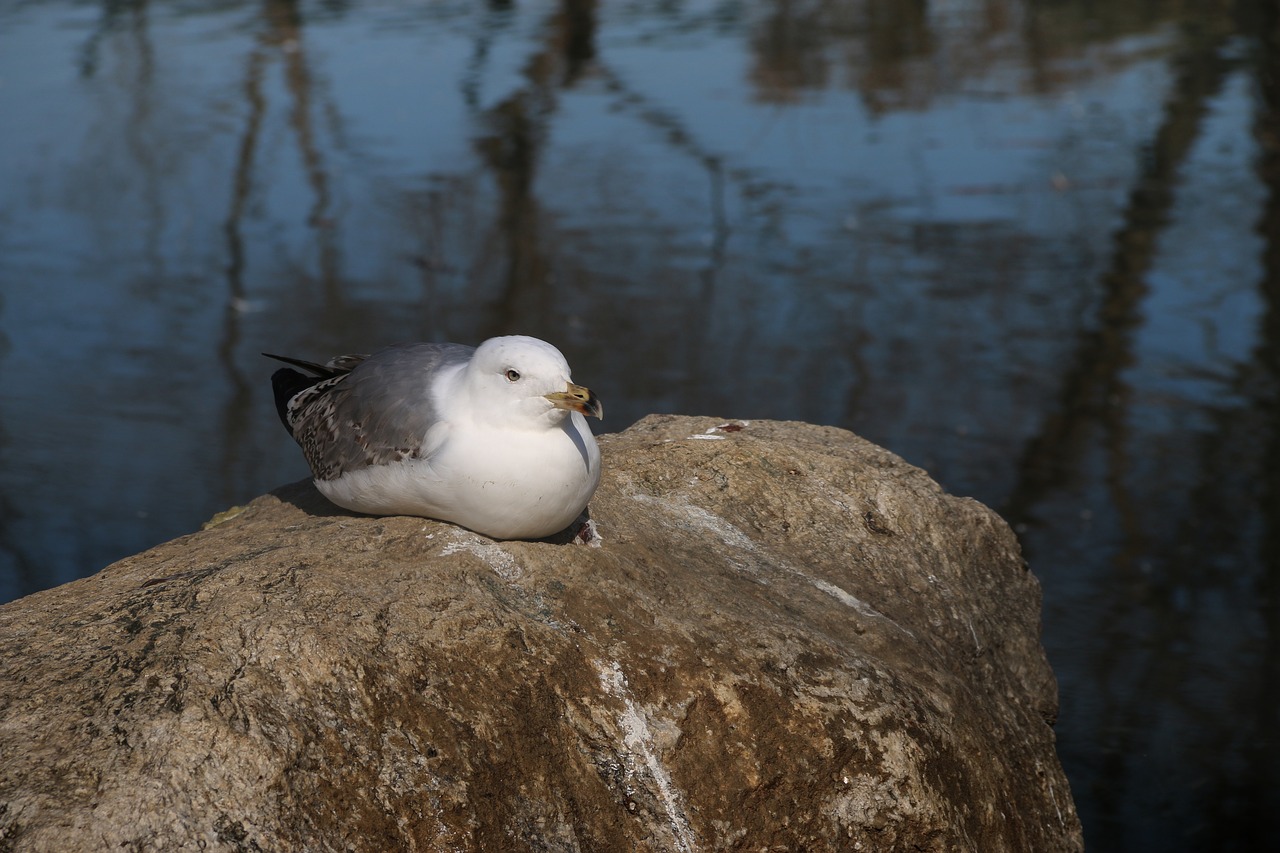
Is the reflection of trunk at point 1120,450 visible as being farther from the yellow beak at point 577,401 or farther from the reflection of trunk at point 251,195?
the reflection of trunk at point 251,195

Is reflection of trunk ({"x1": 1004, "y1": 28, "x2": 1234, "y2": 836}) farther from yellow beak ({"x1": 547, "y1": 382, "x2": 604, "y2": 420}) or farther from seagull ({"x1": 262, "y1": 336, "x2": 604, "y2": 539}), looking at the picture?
yellow beak ({"x1": 547, "y1": 382, "x2": 604, "y2": 420})

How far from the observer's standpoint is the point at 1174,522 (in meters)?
8.15

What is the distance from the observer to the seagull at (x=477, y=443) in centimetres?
356

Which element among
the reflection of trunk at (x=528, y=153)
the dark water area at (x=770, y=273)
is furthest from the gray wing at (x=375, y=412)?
the reflection of trunk at (x=528, y=153)

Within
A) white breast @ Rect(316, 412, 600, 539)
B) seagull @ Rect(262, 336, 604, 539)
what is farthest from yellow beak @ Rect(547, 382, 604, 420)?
white breast @ Rect(316, 412, 600, 539)

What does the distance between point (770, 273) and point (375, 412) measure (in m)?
6.97

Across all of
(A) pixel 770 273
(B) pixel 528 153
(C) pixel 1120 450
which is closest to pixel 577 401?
(C) pixel 1120 450

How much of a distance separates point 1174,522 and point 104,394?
7054mm

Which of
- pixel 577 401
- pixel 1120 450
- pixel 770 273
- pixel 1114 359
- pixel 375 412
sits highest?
pixel 577 401

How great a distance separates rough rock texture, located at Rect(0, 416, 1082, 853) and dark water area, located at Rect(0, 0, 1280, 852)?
281 cm

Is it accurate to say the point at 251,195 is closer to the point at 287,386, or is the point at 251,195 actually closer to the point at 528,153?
the point at 528,153

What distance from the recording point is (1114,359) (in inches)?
378

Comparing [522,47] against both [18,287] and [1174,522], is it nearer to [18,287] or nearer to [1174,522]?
[18,287]

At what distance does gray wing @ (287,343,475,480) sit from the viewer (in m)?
3.77
